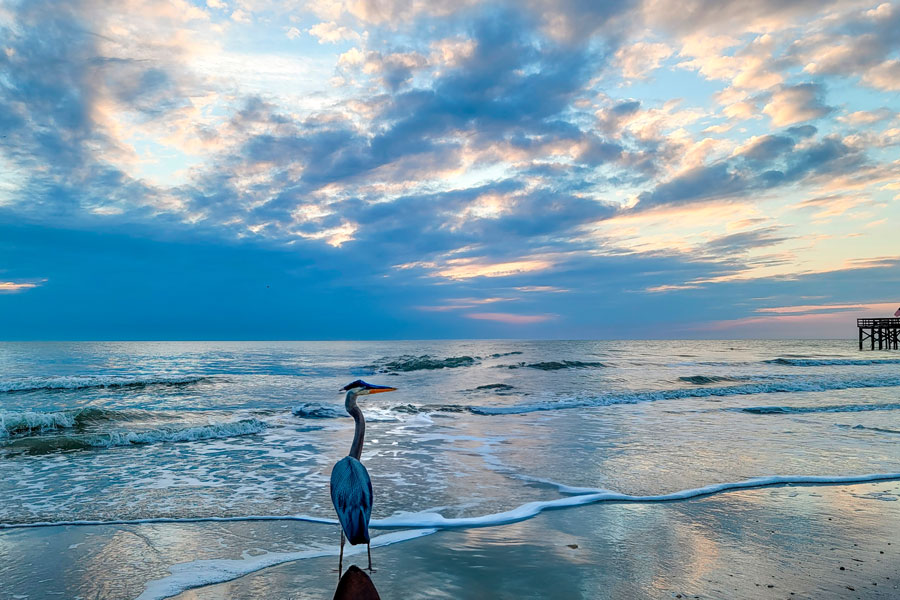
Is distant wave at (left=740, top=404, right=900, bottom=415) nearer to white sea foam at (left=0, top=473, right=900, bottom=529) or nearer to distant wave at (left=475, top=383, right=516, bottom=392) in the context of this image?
white sea foam at (left=0, top=473, right=900, bottom=529)

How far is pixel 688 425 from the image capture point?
13820 mm

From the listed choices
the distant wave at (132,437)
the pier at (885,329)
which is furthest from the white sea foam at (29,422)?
the pier at (885,329)

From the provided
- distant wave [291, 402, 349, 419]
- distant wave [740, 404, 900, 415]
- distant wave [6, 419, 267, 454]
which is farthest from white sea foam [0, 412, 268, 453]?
distant wave [740, 404, 900, 415]

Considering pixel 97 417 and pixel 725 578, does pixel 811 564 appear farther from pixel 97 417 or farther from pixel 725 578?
pixel 97 417

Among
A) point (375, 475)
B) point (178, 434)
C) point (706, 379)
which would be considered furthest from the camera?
point (706, 379)

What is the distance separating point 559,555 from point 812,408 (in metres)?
16.3

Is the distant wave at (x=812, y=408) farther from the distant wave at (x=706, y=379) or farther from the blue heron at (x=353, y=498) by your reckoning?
the blue heron at (x=353, y=498)

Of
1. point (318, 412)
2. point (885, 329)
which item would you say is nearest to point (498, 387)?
point (318, 412)

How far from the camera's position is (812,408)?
1689 centimetres

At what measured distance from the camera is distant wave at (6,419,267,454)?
36.9 ft

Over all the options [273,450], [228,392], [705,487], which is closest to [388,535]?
[705,487]

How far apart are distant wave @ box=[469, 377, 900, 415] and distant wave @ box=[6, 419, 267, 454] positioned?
8.11 metres

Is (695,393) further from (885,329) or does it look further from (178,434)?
(885,329)

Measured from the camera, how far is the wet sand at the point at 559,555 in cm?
Result: 435
